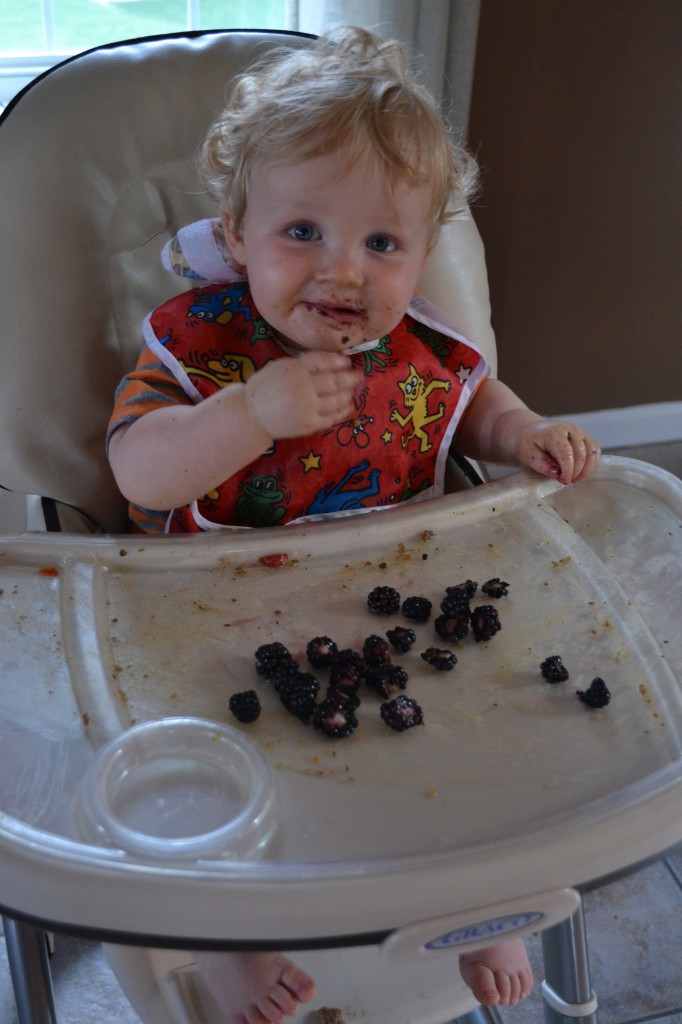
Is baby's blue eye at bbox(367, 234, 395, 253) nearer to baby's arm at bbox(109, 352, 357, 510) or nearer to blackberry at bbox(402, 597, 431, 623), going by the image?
baby's arm at bbox(109, 352, 357, 510)

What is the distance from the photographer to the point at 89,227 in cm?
105

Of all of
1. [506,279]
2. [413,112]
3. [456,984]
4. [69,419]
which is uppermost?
[413,112]

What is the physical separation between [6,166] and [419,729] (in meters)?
0.70

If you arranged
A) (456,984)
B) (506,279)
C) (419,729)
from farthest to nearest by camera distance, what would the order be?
(506,279) → (456,984) → (419,729)

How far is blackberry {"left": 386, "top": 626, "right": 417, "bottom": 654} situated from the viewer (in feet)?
2.68

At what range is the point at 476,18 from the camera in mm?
1551

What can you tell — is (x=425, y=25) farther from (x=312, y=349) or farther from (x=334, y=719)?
(x=334, y=719)

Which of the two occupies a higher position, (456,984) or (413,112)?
(413,112)

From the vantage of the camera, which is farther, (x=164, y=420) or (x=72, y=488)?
(x=72, y=488)

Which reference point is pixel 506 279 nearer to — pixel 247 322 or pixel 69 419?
pixel 247 322

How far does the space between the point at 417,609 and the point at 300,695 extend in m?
0.15

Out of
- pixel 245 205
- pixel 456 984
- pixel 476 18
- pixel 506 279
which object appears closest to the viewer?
pixel 456 984

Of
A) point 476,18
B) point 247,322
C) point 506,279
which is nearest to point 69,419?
point 247,322

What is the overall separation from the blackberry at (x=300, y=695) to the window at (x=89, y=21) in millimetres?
1280
